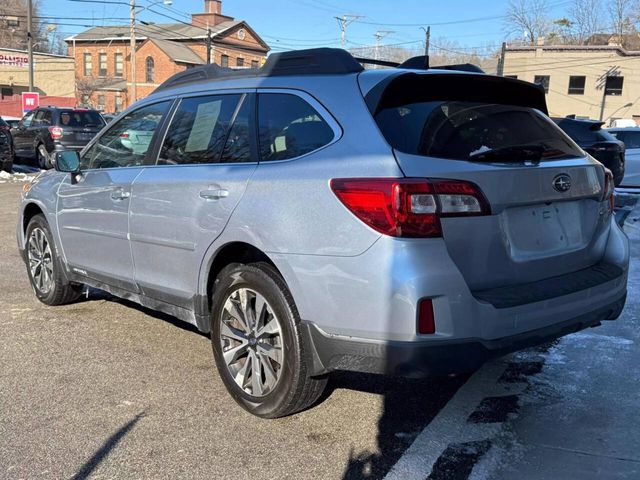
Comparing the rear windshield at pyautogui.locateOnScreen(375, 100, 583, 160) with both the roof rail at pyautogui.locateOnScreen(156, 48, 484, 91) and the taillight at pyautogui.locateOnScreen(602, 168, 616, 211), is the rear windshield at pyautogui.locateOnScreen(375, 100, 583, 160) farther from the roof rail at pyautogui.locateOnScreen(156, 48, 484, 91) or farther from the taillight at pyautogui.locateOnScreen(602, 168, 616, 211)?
the roof rail at pyautogui.locateOnScreen(156, 48, 484, 91)

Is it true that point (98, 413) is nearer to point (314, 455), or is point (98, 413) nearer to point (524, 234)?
point (314, 455)

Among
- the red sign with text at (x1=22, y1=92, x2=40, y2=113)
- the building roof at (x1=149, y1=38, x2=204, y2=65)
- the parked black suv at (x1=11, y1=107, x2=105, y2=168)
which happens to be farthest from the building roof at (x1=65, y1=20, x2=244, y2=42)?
the parked black suv at (x1=11, y1=107, x2=105, y2=168)

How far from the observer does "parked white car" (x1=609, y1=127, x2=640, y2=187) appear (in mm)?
14750

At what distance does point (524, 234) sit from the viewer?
3188 mm

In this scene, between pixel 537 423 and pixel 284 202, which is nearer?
pixel 284 202

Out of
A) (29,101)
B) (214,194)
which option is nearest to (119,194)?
(214,194)

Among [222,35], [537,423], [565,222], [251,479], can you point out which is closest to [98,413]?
[251,479]

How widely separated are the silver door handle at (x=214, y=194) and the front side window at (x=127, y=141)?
3.03 feet

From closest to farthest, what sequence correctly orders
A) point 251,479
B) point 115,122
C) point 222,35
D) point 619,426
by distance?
point 251,479 < point 619,426 < point 115,122 < point 222,35

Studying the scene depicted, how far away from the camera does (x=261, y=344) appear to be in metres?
3.50

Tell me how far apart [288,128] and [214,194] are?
580 mm

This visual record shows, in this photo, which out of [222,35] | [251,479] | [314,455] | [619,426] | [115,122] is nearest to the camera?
[251,479]

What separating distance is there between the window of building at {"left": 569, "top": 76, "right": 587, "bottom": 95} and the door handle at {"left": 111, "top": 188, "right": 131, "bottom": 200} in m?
49.9

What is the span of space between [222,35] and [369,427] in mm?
66282
